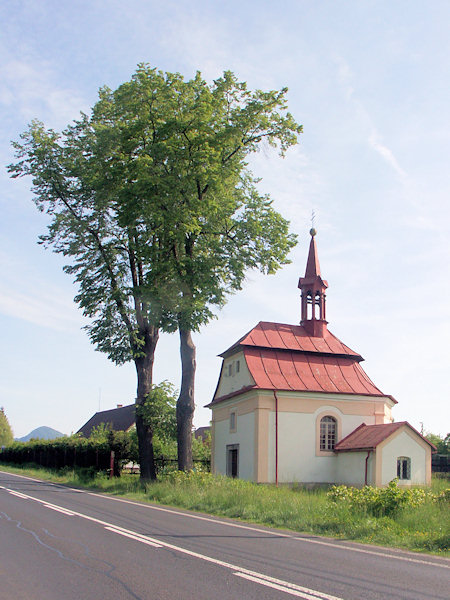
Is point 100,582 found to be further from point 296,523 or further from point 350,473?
point 350,473

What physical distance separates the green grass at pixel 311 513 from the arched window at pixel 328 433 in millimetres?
10747

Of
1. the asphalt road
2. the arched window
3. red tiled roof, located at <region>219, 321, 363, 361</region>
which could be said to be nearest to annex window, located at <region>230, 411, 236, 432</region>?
red tiled roof, located at <region>219, 321, 363, 361</region>

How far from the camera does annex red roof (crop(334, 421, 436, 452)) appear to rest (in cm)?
2809

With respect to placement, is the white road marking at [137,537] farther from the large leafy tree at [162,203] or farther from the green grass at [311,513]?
the large leafy tree at [162,203]

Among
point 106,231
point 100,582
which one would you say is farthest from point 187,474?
point 100,582

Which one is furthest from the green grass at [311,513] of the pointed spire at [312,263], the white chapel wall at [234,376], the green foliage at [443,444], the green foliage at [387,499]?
the green foliage at [443,444]

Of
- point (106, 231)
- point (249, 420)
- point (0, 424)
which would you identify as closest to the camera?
point (106, 231)

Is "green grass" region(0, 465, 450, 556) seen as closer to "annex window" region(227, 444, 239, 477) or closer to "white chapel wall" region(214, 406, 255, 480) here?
"white chapel wall" region(214, 406, 255, 480)

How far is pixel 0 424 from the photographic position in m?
96.2

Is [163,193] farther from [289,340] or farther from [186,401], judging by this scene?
[289,340]

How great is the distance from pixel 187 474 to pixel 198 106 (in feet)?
46.1

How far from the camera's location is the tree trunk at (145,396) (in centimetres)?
2764

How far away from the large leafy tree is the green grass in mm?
5378

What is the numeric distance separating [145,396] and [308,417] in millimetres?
8602
